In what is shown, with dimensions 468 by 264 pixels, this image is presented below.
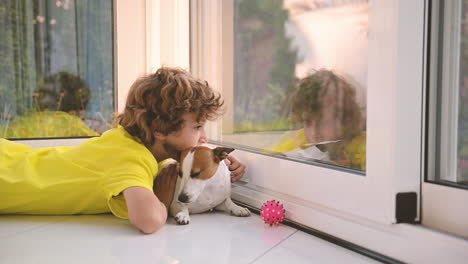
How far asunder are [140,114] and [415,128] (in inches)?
27.5

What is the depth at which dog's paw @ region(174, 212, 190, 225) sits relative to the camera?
112 cm

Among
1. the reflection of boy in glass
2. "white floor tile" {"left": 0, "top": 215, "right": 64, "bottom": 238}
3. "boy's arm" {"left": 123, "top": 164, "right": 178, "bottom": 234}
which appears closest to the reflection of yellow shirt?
the reflection of boy in glass

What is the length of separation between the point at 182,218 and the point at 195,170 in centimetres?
12

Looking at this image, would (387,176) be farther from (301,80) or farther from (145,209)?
(145,209)

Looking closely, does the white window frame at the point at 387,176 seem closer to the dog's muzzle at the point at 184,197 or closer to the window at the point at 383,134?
the window at the point at 383,134

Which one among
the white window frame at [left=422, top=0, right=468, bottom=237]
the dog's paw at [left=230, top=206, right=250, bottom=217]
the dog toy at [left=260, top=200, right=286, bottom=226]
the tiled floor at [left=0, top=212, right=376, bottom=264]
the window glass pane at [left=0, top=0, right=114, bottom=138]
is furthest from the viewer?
the window glass pane at [left=0, top=0, right=114, bottom=138]

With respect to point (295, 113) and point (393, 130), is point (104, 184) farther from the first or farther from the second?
point (393, 130)

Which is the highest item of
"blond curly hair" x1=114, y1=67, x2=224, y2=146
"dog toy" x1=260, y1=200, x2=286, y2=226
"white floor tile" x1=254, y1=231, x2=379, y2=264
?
→ "blond curly hair" x1=114, y1=67, x2=224, y2=146

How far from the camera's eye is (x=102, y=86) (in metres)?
1.96

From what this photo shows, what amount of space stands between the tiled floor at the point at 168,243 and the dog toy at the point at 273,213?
0.02 metres

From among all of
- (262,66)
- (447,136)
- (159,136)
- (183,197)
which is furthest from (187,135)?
(447,136)

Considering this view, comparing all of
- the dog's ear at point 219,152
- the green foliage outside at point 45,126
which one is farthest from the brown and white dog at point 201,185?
the green foliage outside at point 45,126

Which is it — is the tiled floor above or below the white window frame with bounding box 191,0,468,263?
below

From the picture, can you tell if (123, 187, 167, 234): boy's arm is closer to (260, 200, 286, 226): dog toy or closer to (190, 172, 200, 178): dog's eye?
(190, 172, 200, 178): dog's eye
